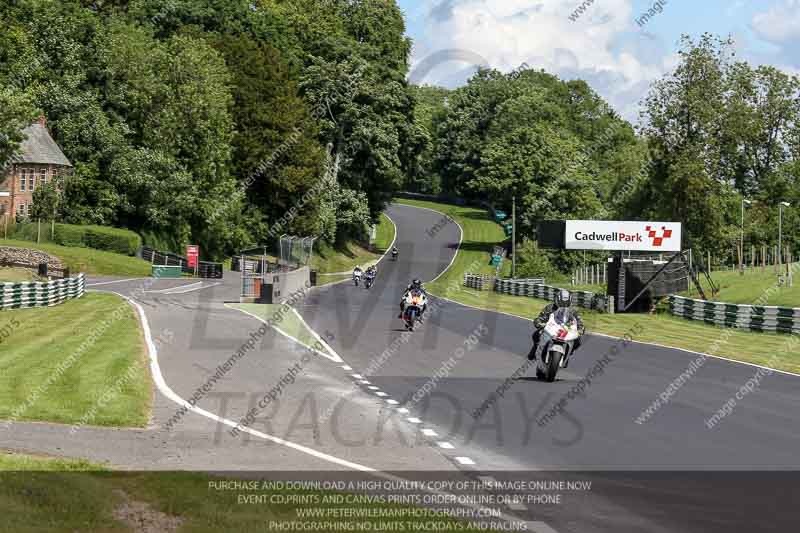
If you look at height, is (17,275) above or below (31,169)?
below

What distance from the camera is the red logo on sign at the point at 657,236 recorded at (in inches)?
2095

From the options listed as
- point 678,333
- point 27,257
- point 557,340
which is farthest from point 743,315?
point 27,257

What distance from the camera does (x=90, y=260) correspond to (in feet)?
220

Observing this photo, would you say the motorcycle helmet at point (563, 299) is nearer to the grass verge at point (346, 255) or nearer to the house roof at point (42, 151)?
the house roof at point (42, 151)

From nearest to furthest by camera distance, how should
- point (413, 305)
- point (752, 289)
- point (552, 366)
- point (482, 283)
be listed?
point (552, 366)
point (413, 305)
point (752, 289)
point (482, 283)

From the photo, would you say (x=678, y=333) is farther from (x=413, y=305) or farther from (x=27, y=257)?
(x=27, y=257)

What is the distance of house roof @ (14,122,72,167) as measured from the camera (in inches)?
2938

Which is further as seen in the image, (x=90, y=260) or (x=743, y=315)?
(x=90, y=260)

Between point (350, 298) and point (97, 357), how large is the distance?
32.6m

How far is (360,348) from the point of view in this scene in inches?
1117

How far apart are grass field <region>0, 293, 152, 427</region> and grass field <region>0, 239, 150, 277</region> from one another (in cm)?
3001

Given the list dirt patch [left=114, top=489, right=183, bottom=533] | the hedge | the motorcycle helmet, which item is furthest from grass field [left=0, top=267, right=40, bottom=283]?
dirt patch [left=114, top=489, right=183, bottom=533]

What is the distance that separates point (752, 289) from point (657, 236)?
224 inches

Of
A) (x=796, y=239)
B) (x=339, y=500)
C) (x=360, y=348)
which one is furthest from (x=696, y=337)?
(x=796, y=239)
